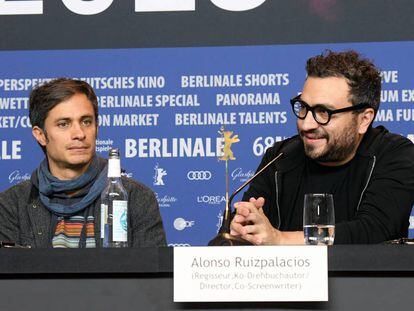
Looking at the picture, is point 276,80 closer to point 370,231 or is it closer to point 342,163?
point 342,163

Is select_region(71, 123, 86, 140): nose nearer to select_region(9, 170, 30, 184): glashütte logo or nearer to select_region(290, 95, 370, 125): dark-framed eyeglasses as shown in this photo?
select_region(290, 95, 370, 125): dark-framed eyeglasses

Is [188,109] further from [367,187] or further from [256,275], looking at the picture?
[256,275]

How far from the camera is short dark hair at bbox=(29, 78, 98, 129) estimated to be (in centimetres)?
290

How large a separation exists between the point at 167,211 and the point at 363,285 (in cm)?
234

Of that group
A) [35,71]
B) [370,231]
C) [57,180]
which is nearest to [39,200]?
[57,180]

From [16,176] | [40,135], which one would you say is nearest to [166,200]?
[16,176]

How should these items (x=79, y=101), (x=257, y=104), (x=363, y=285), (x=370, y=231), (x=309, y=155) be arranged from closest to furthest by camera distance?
(x=363, y=285)
(x=370, y=231)
(x=309, y=155)
(x=79, y=101)
(x=257, y=104)

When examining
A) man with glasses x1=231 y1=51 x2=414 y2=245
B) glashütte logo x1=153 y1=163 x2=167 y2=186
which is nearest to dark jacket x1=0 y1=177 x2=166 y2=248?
man with glasses x1=231 y1=51 x2=414 y2=245

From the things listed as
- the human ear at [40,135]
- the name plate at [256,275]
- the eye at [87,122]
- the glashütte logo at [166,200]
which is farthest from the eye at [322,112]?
the glashütte logo at [166,200]

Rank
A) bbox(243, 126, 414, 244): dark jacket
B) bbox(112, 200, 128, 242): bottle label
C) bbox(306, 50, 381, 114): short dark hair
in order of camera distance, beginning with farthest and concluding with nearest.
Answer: bbox(306, 50, 381, 114): short dark hair, bbox(243, 126, 414, 244): dark jacket, bbox(112, 200, 128, 242): bottle label

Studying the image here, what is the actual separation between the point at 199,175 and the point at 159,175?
0.18 meters

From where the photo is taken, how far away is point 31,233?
2.79 metres

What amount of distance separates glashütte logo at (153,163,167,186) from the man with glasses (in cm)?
109

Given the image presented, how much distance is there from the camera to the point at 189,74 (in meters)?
4.00
